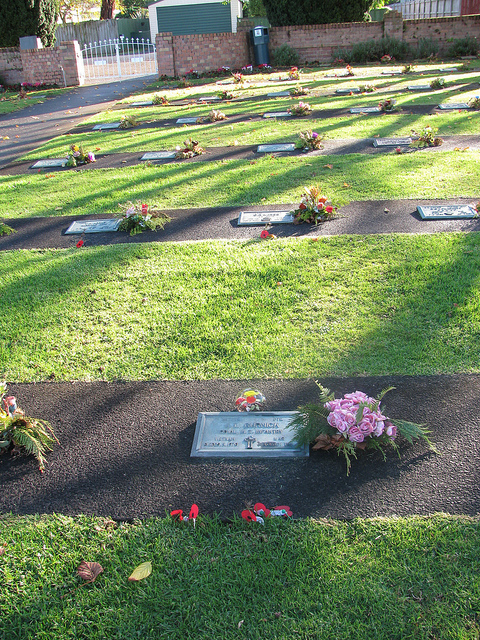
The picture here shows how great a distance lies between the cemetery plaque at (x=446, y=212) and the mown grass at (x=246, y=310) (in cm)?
53

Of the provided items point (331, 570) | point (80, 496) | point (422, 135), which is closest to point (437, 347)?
point (331, 570)

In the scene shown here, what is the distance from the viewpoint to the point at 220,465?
2965 millimetres

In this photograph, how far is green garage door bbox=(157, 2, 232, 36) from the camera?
34.4 metres

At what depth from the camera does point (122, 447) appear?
10.4ft

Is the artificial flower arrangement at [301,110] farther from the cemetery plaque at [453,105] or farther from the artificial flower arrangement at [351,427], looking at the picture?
the artificial flower arrangement at [351,427]

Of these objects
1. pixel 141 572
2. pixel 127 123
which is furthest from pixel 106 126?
pixel 141 572

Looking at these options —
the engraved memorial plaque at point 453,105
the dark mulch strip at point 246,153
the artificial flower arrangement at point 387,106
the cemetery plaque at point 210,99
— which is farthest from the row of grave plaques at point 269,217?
the cemetery plaque at point 210,99

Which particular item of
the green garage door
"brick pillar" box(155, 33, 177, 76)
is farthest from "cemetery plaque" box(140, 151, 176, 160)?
the green garage door

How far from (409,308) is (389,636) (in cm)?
279

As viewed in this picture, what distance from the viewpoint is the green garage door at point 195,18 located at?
1353 inches

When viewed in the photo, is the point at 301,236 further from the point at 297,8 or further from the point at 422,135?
the point at 297,8

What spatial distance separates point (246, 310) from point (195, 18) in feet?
122

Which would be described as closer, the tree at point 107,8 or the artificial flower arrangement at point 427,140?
the artificial flower arrangement at point 427,140

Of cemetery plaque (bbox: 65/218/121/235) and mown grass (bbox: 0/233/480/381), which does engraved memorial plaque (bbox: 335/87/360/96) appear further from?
mown grass (bbox: 0/233/480/381)
